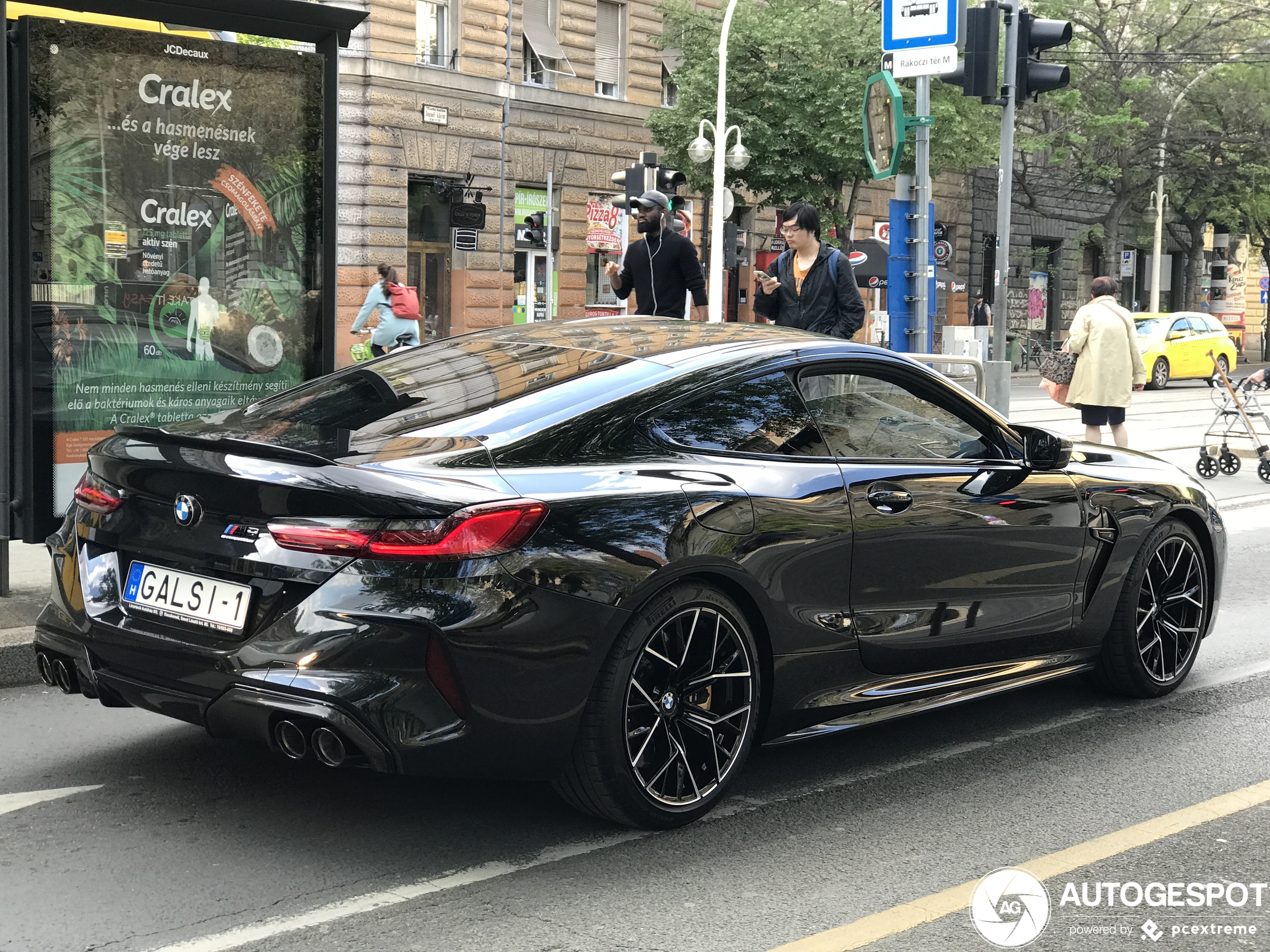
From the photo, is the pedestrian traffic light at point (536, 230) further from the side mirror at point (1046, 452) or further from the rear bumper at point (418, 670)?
the rear bumper at point (418, 670)

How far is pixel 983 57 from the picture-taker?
476 inches

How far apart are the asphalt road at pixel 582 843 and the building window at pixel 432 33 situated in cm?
2444

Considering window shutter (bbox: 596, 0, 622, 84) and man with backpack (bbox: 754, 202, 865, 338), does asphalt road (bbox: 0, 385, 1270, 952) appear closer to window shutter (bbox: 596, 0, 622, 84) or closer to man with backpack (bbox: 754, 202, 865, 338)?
man with backpack (bbox: 754, 202, 865, 338)

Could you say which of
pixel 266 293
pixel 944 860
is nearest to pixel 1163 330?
pixel 266 293

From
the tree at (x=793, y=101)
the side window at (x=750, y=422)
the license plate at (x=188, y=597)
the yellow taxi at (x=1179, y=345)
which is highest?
the tree at (x=793, y=101)

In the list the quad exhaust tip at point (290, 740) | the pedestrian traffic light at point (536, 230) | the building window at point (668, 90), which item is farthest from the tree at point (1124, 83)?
the quad exhaust tip at point (290, 740)

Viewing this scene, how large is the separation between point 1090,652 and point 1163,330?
1181 inches

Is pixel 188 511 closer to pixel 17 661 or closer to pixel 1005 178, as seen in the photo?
pixel 17 661

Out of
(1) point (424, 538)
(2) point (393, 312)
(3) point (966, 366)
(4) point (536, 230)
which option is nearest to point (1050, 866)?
(1) point (424, 538)

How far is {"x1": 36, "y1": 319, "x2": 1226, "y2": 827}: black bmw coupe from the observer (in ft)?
12.2

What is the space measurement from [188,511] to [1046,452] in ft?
9.46

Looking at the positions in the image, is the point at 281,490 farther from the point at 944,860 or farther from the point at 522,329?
the point at 944,860

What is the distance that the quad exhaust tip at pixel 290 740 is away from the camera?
3.72 meters

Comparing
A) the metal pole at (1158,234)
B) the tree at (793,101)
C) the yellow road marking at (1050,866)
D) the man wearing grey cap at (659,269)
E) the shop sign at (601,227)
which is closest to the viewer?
the yellow road marking at (1050,866)
